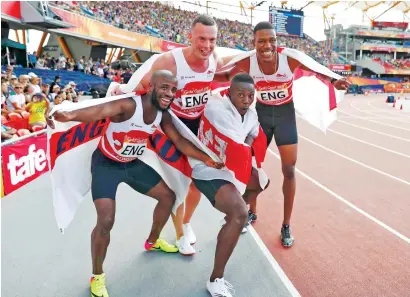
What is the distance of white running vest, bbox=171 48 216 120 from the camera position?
9.97 ft

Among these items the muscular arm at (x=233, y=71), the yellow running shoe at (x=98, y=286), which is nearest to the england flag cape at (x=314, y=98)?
the muscular arm at (x=233, y=71)

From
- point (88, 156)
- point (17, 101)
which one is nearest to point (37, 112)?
point (17, 101)

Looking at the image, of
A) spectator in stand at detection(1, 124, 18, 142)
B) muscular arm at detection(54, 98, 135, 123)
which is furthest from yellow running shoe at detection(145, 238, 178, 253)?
spectator in stand at detection(1, 124, 18, 142)

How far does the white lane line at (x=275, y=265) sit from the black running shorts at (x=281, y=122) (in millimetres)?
1022

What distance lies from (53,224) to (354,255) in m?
3.17

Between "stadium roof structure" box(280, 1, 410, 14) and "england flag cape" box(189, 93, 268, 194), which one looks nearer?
"england flag cape" box(189, 93, 268, 194)

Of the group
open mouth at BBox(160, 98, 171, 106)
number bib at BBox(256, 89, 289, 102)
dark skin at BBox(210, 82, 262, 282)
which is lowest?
dark skin at BBox(210, 82, 262, 282)

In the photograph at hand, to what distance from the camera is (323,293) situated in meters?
2.89

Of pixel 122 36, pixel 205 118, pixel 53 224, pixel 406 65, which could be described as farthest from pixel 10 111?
pixel 406 65

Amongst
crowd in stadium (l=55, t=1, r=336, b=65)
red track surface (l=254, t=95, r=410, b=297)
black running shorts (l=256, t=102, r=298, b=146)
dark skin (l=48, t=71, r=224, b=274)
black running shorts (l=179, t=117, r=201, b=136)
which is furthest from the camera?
crowd in stadium (l=55, t=1, r=336, b=65)

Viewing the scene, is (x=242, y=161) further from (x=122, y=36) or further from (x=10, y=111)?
(x=122, y=36)

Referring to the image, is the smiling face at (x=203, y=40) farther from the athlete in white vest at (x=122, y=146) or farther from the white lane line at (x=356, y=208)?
the white lane line at (x=356, y=208)

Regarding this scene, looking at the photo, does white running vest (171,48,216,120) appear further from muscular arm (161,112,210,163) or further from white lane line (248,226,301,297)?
white lane line (248,226,301,297)

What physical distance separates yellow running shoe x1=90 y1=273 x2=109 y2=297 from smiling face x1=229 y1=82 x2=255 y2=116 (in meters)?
1.68
